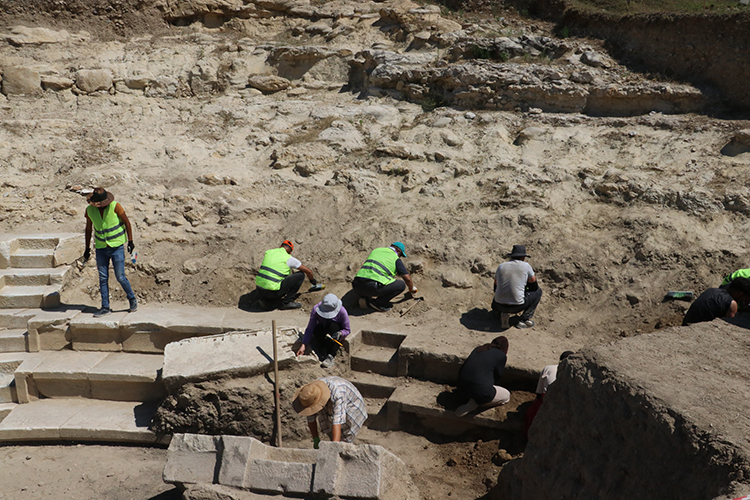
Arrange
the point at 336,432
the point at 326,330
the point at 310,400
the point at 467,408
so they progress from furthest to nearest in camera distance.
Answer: the point at 326,330
the point at 467,408
the point at 336,432
the point at 310,400

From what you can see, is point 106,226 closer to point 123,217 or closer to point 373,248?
point 123,217

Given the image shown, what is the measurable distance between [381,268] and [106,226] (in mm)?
3548

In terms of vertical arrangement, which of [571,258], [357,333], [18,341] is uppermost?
[571,258]

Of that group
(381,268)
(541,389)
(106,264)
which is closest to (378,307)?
(381,268)

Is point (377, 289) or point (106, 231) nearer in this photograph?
point (106, 231)

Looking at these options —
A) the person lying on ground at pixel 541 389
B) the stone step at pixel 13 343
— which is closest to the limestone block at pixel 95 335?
the stone step at pixel 13 343

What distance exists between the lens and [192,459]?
473 centimetres

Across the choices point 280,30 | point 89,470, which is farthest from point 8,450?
point 280,30

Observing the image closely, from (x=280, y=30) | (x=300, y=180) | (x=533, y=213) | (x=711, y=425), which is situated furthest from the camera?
(x=280, y=30)

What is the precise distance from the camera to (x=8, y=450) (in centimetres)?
630

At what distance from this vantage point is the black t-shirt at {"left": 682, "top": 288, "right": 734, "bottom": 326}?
5.75 metres

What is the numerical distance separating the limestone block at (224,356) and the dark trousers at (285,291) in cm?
112

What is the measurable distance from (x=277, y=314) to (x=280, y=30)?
329 inches

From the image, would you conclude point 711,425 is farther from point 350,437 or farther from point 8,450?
point 8,450
